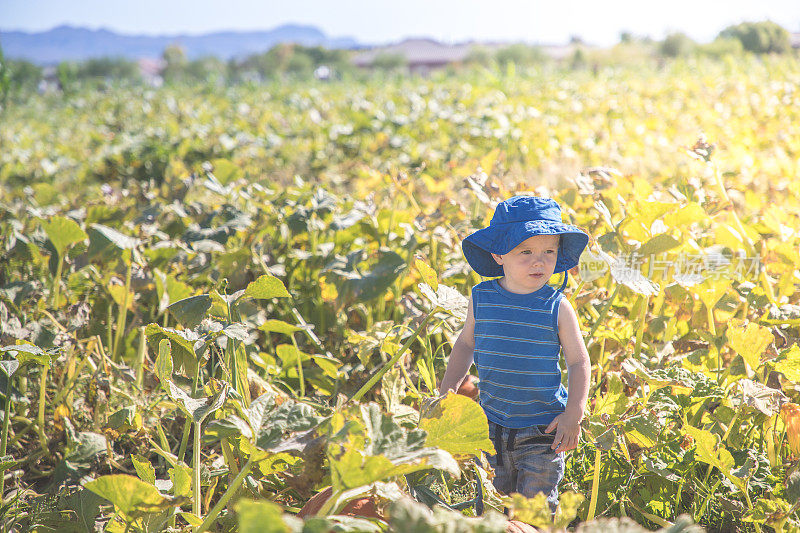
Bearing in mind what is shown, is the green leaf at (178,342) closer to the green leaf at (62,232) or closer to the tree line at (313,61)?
the green leaf at (62,232)

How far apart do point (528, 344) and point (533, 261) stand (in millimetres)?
173

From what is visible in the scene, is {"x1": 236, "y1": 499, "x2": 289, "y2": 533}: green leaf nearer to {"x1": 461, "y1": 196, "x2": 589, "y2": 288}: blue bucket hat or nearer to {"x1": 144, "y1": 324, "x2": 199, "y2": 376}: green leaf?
{"x1": 144, "y1": 324, "x2": 199, "y2": 376}: green leaf

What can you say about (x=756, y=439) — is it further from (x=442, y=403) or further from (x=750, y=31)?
(x=750, y=31)

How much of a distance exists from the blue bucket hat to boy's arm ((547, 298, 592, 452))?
131 millimetres

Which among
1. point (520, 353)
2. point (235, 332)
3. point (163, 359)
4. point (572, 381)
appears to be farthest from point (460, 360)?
point (163, 359)

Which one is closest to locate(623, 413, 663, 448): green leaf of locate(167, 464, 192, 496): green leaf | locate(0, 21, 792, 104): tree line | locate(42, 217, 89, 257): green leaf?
locate(167, 464, 192, 496): green leaf

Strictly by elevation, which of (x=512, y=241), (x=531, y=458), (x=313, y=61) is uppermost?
(x=313, y=61)

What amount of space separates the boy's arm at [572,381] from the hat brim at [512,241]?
128 millimetres

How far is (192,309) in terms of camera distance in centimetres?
133

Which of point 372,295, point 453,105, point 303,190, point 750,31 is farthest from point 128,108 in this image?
point 750,31

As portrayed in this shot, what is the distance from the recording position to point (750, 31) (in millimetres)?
28484

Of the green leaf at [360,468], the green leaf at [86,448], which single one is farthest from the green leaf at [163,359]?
the green leaf at [86,448]

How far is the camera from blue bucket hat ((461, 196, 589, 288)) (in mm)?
1341

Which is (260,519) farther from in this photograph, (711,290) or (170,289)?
(170,289)
